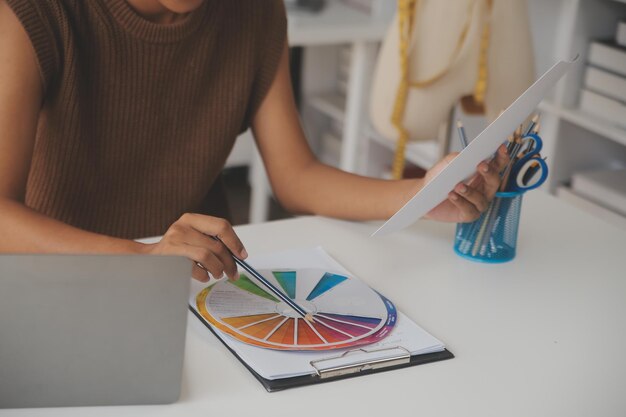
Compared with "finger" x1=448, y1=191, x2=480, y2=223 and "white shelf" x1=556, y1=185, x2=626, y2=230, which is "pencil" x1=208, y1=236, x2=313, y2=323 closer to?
"finger" x1=448, y1=191, x2=480, y2=223

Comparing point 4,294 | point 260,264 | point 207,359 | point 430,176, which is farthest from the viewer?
point 430,176

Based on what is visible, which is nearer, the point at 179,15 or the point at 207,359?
the point at 207,359

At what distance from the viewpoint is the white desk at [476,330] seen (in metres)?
0.91

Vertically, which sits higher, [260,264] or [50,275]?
[50,275]

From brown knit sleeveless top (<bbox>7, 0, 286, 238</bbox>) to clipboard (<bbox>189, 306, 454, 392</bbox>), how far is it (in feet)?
1.67

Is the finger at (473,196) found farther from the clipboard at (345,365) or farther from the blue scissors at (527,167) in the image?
the clipboard at (345,365)

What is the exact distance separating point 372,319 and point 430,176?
13.3 inches

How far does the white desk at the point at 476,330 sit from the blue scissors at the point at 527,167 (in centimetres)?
11

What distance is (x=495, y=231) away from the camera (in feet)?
4.10

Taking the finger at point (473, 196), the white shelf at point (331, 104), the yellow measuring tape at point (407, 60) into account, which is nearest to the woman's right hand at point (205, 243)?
the finger at point (473, 196)

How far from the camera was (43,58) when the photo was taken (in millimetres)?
1240

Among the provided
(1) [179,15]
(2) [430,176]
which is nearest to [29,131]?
(1) [179,15]

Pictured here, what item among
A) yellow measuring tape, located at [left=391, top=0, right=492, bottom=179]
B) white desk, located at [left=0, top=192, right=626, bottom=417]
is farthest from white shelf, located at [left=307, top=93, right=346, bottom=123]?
white desk, located at [left=0, top=192, right=626, bottom=417]

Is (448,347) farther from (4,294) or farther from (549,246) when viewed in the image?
(4,294)
